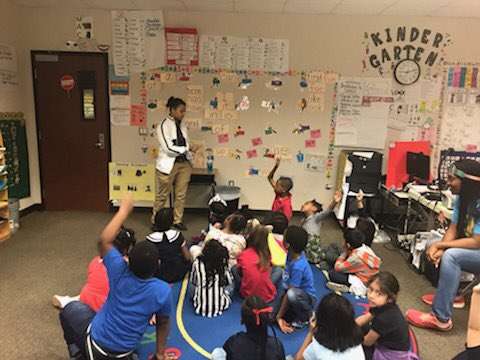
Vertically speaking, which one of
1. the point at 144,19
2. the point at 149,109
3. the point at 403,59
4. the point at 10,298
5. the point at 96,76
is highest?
the point at 144,19

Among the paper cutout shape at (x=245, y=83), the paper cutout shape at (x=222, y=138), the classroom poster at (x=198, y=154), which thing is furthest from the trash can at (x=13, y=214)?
the paper cutout shape at (x=245, y=83)

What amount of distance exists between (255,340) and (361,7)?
3937mm

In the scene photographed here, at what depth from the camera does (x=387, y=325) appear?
183cm

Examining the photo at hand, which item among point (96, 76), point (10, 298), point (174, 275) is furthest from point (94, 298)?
point (96, 76)

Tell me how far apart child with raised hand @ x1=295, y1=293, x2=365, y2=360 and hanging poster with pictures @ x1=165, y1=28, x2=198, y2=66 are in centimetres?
381

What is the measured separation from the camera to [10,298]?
9.18 feet

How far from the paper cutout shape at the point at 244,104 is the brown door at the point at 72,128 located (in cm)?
175

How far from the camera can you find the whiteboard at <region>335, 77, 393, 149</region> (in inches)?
183

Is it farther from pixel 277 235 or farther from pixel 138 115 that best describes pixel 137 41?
pixel 277 235

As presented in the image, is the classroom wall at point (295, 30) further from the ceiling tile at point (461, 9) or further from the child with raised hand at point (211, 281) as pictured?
the child with raised hand at point (211, 281)

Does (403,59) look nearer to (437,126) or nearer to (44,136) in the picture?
(437,126)

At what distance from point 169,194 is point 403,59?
3.43 meters

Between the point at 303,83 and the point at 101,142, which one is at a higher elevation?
the point at 303,83

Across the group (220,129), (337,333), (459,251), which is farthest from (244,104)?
(337,333)
